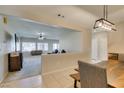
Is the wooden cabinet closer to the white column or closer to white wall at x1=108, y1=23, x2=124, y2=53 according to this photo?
the white column

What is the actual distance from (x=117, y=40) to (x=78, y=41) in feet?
6.09

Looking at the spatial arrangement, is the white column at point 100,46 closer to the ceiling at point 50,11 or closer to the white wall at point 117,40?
the white wall at point 117,40

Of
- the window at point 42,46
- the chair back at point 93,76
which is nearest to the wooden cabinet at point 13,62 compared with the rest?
the chair back at point 93,76

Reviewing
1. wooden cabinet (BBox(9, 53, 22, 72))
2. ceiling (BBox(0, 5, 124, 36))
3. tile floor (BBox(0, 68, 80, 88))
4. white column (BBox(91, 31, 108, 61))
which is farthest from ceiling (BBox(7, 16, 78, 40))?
tile floor (BBox(0, 68, 80, 88))

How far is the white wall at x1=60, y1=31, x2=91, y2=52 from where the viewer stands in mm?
5114

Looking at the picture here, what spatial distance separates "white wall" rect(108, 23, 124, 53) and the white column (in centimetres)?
30

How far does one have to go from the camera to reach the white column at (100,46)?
5659 millimetres

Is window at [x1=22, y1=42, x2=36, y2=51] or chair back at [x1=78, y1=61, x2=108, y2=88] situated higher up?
window at [x1=22, y1=42, x2=36, y2=51]

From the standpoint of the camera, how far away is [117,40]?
5.02 m

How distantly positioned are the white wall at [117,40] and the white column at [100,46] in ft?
1.00

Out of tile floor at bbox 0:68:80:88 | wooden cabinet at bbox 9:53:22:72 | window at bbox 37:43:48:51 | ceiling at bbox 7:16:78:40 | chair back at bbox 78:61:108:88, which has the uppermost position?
ceiling at bbox 7:16:78:40

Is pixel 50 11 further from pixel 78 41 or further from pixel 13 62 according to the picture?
pixel 13 62

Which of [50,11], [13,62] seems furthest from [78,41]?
[13,62]

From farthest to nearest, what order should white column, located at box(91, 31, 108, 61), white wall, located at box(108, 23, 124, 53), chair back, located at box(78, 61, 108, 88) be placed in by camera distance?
white column, located at box(91, 31, 108, 61), white wall, located at box(108, 23, 124, 53), chair back, located at box(78, 61, 108, 88)
